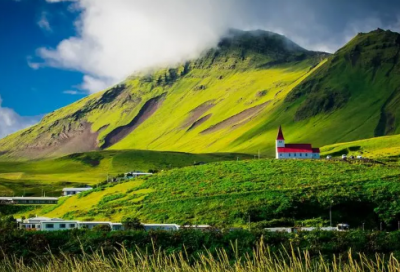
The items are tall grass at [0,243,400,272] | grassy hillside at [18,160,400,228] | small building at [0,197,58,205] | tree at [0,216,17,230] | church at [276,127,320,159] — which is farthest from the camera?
church at [276,127,320,159]

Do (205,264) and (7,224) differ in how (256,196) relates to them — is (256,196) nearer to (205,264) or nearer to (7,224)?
(7,224)

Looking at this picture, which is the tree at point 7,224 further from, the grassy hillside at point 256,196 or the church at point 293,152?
the church at point 293,152

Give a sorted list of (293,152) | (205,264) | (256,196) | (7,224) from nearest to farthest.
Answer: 1. (205,264)
2. (7,224)
3. (256,196)
4. (293,152)

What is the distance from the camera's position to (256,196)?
76.4 metres

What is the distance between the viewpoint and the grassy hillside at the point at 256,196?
6953 cm

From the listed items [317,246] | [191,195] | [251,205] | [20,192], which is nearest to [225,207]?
[251,205]

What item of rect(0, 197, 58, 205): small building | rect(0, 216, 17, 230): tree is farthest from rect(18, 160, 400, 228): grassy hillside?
rect(0, 197, 58, 205): small building

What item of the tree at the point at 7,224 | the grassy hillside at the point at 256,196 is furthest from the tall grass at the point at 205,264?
the grassy hillside at the point at 256,196

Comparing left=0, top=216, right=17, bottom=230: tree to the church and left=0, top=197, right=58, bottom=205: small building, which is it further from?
the church

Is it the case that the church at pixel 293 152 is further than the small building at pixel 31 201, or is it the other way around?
the church at pixel 293 152

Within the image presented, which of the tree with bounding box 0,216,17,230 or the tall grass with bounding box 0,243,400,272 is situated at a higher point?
the tall grass with bounding box 0,243,400,272

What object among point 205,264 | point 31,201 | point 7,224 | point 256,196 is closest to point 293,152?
point 256,196

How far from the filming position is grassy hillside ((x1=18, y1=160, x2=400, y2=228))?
69525 mm

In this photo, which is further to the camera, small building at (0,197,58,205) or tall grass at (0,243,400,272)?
small building at (0,197,58,205)
